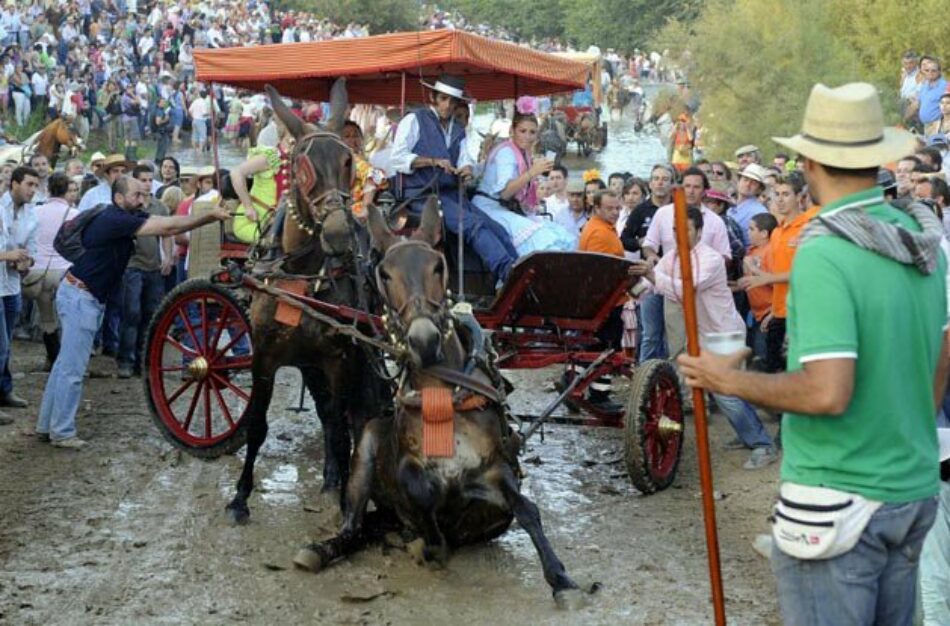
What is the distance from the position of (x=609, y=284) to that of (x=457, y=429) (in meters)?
2.41

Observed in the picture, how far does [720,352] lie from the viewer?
Result: 4.02m

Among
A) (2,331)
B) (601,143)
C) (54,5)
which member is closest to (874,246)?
(2,331)

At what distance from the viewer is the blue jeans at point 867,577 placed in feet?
12.4

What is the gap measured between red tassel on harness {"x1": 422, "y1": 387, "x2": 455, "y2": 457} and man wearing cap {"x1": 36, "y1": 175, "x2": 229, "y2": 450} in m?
3.89

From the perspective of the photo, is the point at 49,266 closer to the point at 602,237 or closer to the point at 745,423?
the point at 602,237

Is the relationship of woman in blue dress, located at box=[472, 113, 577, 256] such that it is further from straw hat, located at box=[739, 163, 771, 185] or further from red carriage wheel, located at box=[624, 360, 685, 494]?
straw hat, located at box=[739, 163, 771, 185]

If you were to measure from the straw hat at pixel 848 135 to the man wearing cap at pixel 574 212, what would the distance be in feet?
34.3

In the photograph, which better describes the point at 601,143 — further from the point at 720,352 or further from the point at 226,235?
the point at 720,352

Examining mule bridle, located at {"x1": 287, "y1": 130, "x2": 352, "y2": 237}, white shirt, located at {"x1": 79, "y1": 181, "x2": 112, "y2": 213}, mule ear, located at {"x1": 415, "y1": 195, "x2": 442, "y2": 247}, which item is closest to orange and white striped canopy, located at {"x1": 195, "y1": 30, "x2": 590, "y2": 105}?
mule bridle, located at {"x1": 287, "y1": 130, "x2": 352, "y2": 237}

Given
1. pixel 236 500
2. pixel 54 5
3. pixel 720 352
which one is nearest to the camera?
pixel 720 352

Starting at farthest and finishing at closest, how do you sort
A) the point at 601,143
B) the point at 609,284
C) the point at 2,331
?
the point at 601,143 → the point at 2,331 → the point at 609,284

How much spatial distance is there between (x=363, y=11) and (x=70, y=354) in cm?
4491

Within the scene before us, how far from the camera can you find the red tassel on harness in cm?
696

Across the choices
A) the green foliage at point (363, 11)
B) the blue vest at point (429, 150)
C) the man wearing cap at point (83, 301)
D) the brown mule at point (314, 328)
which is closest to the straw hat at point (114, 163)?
the man wearing cap at point (83, 301)
